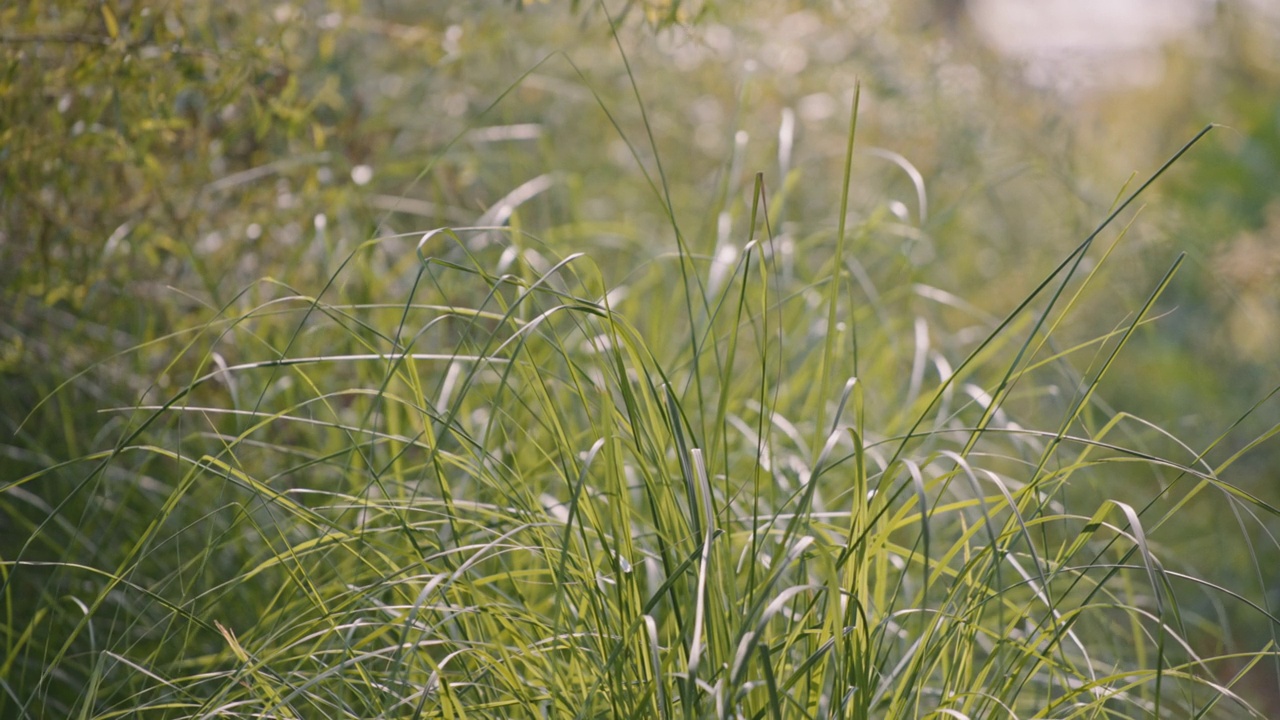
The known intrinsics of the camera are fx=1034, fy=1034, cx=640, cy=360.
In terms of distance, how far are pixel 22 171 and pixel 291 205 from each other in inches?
16.9

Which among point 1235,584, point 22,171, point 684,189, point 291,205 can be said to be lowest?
point 1235,584

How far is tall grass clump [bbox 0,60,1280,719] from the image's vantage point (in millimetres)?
918

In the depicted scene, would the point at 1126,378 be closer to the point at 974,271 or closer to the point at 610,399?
the point at 974,271

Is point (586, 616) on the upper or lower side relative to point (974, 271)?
upper

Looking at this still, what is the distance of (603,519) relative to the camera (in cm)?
142

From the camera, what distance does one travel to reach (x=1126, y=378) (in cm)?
356

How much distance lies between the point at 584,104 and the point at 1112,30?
4.78 metres

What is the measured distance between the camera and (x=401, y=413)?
5.74 ft

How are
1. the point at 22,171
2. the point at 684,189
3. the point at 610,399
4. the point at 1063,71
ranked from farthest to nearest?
1. the point at 1063,71
2. the point at 684,189
3. the point at 22,171
4. the point at 610,399

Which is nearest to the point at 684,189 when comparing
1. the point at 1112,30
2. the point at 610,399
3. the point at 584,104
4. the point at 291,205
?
the point at 584,104

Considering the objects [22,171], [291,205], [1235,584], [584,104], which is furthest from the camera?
[584,104]

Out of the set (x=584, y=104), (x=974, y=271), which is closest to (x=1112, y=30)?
(x=974, y=271)

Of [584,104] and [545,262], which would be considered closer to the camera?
[545,262]

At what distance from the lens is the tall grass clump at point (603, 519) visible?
92 centimetres
